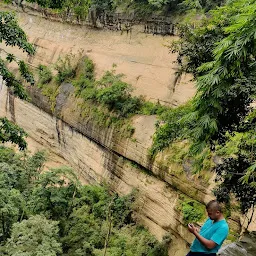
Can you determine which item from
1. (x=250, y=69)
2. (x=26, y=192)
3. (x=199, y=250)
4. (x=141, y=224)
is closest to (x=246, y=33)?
(x=250, y=69)

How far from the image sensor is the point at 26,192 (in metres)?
13.5

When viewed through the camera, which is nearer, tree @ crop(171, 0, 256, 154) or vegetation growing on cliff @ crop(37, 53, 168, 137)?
tree @ crop(171, 0, 256, 154)

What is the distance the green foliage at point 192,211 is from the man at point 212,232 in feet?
21.5

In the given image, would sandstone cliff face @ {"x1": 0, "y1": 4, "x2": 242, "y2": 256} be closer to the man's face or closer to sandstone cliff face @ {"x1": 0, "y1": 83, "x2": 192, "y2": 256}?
sandstone cliff face @ {"x1": 0, "y1": 83, "x2": 192, "y2": 256}

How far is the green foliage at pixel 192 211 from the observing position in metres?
10.6

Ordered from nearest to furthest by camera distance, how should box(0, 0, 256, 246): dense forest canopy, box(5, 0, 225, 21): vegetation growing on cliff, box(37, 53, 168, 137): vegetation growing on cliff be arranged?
1. box(0, 0, 256, 246): dense forest canopy
2. box(37, 53, 168, 137): vegetation growing on cliff
3. box(5, 0, 225, 21): vegetation growing on cliff

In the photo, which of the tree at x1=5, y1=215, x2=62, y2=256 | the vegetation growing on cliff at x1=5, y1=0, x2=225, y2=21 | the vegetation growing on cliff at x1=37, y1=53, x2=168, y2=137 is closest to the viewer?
the tree at x1=5, y1=215, x2=62, y2=256

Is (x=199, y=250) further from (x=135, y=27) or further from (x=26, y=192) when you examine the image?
(x=135, y=27)

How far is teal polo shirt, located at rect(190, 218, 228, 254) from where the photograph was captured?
4004 millimetres

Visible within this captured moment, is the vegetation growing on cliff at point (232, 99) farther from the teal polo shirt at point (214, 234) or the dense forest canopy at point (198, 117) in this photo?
the teal polo shirt at point (214, 234)

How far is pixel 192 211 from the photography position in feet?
35.3

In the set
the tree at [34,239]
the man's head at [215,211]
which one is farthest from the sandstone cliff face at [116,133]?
the man's head at [215,211]

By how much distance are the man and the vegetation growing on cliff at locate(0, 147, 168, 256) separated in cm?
620

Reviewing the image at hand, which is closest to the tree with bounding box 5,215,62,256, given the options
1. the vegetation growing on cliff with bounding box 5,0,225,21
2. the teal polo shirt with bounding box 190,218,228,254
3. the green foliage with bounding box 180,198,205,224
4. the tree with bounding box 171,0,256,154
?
the green foliage with bounding box 180,198,205,224
